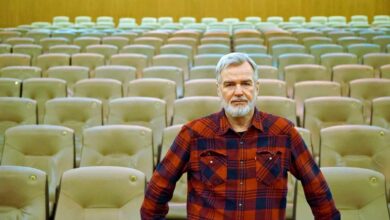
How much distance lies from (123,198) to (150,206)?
0.67m

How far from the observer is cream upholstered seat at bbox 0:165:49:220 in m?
2.23

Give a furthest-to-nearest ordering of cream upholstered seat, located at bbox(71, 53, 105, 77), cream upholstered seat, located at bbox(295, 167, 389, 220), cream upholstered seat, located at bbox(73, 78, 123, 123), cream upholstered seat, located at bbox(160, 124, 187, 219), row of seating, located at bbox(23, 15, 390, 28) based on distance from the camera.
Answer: row of seating, located at bbox(23, 15, 390, 28)
cream upholstered seat, located at bbox(71, 53, 105, 77)
cream upholstered seat, located at bbox(73, 78, 123, 123)
cream upholstered seat, located at bbox(160, 124, 187, 219)
cream upholstered seat, located at bbox(295, 167, 389, 220)

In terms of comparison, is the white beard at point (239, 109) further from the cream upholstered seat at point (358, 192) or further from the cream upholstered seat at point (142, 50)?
the cream upholstered seat at point (142, 50)

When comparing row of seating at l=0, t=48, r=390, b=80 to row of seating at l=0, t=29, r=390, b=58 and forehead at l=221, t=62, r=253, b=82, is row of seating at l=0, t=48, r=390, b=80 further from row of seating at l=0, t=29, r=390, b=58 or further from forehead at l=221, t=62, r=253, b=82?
forehead at l=221, t=62, r=253, b=82

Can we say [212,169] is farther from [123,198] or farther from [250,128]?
[123,198]

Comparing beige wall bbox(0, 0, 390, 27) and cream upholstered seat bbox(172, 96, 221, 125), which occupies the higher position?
cream upholstered seat bbox(172, 96, 221, 125)

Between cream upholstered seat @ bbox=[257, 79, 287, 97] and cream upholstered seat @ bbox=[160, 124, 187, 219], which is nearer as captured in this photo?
cream upholstered seat @ bbox=[160, 124, 187, 219]

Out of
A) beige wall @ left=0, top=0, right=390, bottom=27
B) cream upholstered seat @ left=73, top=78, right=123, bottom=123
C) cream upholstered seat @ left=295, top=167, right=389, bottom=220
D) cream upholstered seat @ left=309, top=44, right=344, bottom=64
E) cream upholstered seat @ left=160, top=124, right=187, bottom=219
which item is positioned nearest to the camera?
cream upholstered seat @ left=295, top=167, right=389, bottom=220

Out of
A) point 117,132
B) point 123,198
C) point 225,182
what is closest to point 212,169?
point 225,182

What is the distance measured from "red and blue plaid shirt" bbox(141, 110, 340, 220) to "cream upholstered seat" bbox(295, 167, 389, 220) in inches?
26.7

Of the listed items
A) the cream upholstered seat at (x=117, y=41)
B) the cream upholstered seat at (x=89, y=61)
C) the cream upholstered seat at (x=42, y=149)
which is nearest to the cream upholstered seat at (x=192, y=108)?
the cream upholstered seat at (x=42, y=149)

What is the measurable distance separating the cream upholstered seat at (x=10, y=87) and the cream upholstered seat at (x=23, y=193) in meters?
1.83

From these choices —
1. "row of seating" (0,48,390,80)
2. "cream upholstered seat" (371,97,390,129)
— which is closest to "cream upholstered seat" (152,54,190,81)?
"row of seating" (0,48,390,80)

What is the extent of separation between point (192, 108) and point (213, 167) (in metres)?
1.77
